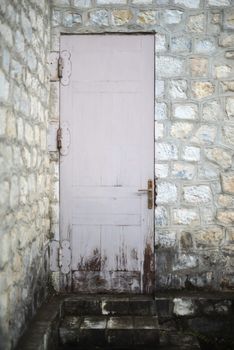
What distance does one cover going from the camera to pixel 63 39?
339 cm

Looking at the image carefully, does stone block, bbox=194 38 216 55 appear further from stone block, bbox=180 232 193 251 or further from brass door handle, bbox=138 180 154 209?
stone block, bbox=180 232 193 251

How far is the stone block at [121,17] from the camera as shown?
3.36 m

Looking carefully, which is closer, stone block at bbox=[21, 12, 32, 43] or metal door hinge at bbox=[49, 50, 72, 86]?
stone block at bbox=[21, 12, 32, 43]

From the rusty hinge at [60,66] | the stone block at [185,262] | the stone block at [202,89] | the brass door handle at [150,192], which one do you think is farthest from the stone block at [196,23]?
the stone block at [185,262]

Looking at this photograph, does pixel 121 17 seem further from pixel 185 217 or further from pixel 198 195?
pixel 185 217

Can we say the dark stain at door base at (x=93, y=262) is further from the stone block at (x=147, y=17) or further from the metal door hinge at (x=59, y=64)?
the stone block at (x=147, y=17)

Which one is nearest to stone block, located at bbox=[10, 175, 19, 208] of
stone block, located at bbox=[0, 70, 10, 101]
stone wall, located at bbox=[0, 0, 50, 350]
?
stone wall, located at bbox=[0, 0, 50, 350]

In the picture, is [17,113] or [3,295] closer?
[3,295]

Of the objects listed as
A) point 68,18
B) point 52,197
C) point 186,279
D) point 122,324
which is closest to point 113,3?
point 68,18

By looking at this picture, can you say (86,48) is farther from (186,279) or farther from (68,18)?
(186,279)

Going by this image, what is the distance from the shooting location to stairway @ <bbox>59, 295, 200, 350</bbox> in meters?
2.96

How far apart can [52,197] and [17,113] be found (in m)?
1.12

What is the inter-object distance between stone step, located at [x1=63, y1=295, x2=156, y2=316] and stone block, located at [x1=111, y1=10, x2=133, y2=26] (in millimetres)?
2385

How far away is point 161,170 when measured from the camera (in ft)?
11.1
